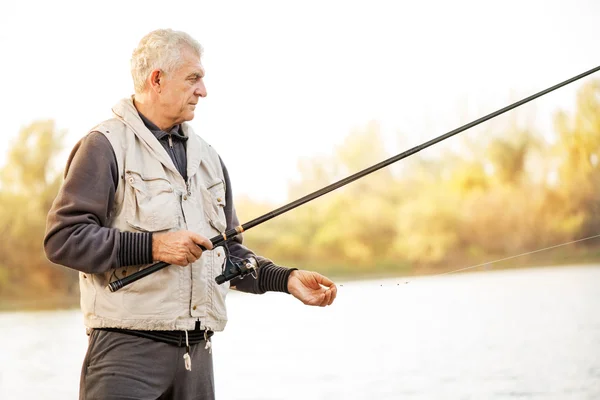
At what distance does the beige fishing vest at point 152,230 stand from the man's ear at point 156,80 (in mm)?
64

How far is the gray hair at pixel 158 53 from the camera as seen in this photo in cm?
170

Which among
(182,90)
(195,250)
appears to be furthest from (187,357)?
(182,90)

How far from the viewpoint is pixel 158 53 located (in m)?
1.70

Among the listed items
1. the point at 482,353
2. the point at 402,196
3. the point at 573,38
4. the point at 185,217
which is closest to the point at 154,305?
the point at 185,217

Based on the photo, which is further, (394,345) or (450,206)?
(450,206)

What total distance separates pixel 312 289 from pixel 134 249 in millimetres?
431

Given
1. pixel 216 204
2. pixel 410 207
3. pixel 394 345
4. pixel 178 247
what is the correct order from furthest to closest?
pixel 410 207 → pixel 394 345 → pixel 216 204 → pixel 178 247

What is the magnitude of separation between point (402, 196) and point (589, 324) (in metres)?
1.33

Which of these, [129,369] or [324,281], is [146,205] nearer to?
[129,369]

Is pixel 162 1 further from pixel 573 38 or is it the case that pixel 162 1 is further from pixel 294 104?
pixel 573 38

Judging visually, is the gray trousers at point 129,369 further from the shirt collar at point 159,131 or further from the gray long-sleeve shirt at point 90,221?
the shirt collar at point 159,131

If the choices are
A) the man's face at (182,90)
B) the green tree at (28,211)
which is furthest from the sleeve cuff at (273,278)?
the green tree at (28,211)

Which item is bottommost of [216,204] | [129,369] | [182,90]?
[129,369]

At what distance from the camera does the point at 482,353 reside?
4516 millimetres
